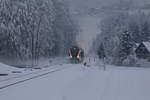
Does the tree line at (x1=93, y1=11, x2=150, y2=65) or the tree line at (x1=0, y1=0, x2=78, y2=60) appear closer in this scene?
the tree line at (x1=0, y1=0, x2=78, y2=60)

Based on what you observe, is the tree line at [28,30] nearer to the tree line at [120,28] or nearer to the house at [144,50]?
the tree line at [120,28]

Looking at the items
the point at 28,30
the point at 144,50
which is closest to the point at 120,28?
the point at 144,50

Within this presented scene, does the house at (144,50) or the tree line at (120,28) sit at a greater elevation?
the tree line at (120,28)

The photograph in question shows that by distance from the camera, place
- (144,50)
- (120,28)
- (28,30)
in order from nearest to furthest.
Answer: (28,30) < (144,50) < (120,28)

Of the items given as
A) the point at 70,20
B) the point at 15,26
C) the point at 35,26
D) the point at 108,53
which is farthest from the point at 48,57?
the point at 108,53

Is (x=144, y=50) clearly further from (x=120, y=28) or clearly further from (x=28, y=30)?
(x=28, y=30)

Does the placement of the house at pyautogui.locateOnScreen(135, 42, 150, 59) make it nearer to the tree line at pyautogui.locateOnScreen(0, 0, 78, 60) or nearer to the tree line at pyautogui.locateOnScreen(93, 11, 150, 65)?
the tree line at pyautogui.locateOnScreen(93, 11, 150, 65)

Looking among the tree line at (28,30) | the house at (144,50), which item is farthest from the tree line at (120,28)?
the tree line at (28,30)

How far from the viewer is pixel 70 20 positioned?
60.3 metres

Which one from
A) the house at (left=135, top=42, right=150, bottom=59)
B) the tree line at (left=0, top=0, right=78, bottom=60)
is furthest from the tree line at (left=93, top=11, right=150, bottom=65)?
the tree line at (left=0, top=0, right=78, bottom=60)

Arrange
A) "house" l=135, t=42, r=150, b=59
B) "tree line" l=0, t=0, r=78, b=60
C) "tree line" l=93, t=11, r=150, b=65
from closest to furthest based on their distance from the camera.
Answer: "tree line" l=0, t=0, r=78, b=60, "house" l=135, t=42, r=150, b=59, "tree line" l=93, t=11, r=150, b=65

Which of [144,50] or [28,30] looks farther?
[144,50]

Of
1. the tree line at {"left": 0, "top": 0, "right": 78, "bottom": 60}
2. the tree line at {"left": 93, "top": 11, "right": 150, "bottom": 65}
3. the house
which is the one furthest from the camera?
the tree line at {"left": 93, "top": 11, "right": 150, "bottom": 65}

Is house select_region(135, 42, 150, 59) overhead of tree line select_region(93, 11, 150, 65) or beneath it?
beneath
